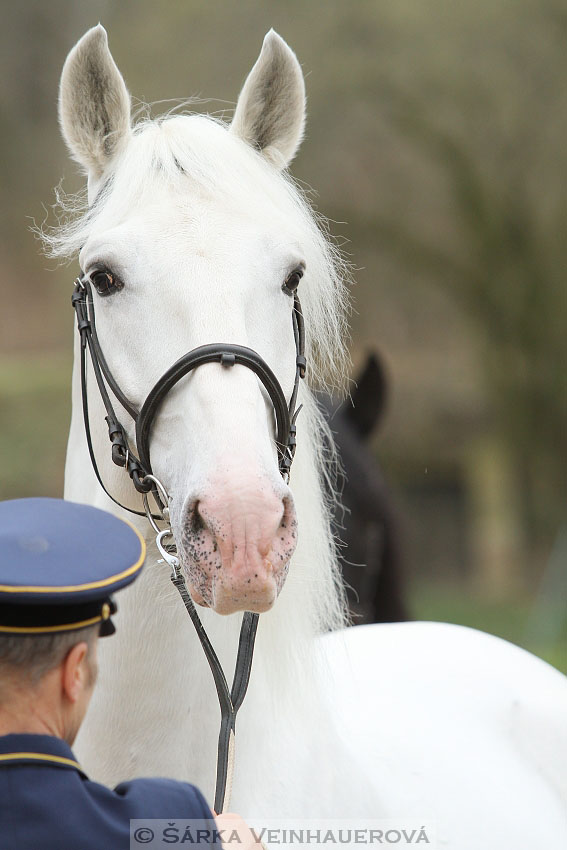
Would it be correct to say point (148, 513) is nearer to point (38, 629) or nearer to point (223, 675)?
point (223, 675)

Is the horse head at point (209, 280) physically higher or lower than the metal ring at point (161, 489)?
higher

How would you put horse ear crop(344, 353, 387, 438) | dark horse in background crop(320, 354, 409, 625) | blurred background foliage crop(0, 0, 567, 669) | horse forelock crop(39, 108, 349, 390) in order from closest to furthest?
1. horse forelock crop(39, 108, 349, 390)
2. dark horse in background crop(320, 354, 409, 625)
3. horse ear crop(344, 353, 387, 438)
4. blurred background foliage crop(0, 0, 567, 669)

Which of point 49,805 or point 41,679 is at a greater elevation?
point 41,679

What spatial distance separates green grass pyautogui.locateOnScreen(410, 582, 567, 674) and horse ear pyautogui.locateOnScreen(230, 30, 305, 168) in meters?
7.05

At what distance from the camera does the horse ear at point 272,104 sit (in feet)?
8.33

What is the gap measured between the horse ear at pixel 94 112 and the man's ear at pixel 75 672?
142 cm

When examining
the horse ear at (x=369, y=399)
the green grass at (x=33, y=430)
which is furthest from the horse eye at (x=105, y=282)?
the green grass at (x=33, y=430)

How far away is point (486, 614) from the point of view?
1279 cm

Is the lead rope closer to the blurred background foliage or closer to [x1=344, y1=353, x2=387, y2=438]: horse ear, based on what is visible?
[x1=344, y1=353, x2=387, y2=438]: horse ear

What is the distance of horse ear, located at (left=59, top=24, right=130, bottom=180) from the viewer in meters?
2.47

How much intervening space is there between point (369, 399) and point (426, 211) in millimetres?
8777

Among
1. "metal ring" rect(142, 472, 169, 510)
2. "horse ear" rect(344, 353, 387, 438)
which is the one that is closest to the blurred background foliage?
"horse ear" rect(344, 353, 387, 438)

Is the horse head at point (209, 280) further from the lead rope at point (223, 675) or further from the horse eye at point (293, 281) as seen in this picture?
the lead rope at point (223, 675)

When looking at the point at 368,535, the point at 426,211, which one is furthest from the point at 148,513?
the point at 426,211
